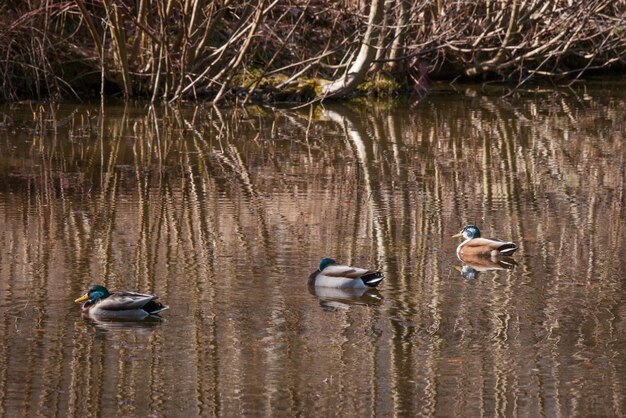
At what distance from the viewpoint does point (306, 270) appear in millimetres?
9875

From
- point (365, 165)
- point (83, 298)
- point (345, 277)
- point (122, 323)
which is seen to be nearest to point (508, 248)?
point (345, 277)

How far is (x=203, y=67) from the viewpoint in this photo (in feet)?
73.3

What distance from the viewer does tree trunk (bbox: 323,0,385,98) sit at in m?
20.3

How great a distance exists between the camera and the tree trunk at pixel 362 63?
2034cm

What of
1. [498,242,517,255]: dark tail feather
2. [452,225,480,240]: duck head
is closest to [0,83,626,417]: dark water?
[498,242,517,255]: dark tail feather

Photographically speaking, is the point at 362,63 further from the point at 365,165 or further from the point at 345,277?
the point at 345,277

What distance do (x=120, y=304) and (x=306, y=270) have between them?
6.17 ft

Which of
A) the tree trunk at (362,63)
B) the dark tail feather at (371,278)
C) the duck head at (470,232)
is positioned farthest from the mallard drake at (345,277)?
the tree trunk at (362,63)

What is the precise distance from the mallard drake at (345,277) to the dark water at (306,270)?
0.09m

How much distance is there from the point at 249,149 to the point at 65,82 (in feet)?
19.6

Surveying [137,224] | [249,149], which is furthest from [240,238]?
[249,149]

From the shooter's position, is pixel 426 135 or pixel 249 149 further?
pixel 426 135

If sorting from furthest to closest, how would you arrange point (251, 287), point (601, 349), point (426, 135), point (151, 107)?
point (151, 107)
point (426, 135)
point (251, 287)
point (601, 349)

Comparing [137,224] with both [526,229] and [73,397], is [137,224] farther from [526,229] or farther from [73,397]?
[73,397]
